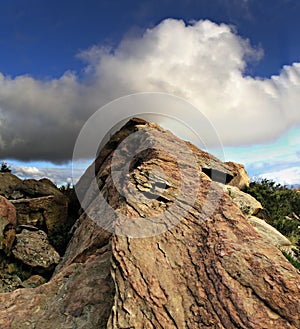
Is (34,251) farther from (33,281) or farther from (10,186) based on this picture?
(10,186)

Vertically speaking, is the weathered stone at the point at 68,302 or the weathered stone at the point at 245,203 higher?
the weathered stone at the point at 245,203

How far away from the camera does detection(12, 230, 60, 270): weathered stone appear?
14.9 meters

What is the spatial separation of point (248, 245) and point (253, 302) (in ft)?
5.60

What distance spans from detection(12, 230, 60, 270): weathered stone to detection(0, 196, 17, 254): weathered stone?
1.52 feet

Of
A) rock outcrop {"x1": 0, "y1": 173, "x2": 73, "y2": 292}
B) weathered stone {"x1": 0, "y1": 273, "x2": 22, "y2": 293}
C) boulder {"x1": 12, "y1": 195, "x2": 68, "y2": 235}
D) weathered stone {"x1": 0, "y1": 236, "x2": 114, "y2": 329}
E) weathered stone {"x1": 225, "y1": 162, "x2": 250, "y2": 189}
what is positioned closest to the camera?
weathered stone {"x1": 0, "y1": 236, "x2": 114, "y2": 329}

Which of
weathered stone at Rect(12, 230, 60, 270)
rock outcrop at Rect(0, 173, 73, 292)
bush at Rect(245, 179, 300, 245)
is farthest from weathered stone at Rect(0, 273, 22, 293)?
bush at Rect(245, 179, 300, 245)

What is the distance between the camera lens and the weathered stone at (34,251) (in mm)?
14879

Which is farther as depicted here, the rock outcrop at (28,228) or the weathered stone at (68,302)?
the rock outcrop at (28,228)

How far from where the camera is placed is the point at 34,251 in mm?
15438

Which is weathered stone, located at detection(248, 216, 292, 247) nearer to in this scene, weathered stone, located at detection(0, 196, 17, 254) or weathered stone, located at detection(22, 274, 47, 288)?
weathered stone, located at detection(22, 274, 47, 288)

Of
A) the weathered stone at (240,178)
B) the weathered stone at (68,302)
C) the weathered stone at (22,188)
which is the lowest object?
the weathered stone at (68,302)

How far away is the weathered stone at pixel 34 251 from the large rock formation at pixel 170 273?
13.6ft

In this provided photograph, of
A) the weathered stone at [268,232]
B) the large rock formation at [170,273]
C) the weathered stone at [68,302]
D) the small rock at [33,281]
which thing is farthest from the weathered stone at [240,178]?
the weathered stone at [68,302]

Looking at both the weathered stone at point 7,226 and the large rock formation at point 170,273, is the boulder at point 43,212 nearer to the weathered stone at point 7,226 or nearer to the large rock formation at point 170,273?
the weathered stone at point 7,226
